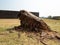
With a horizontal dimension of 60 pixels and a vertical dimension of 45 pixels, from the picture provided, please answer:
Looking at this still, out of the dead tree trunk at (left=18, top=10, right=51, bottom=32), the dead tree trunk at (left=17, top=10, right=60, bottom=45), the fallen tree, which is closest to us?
the fallen tree

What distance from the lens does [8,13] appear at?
16375 millimetres

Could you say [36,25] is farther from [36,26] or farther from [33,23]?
[33,23]

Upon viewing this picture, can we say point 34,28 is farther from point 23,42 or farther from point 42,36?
point 23,42

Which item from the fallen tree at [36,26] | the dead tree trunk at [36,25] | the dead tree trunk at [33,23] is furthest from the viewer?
the dead tree trunk at [33,23]

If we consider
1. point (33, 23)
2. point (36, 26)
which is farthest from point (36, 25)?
point (33, 23)

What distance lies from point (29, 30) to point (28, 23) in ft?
1.52

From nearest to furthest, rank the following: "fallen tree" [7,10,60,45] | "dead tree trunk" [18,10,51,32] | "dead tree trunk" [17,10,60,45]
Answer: "fallen tree" [7,10,60,45]
"dead tree trunk" [17,10,60,45]
"dead tree trunk" [18,10,51,32]

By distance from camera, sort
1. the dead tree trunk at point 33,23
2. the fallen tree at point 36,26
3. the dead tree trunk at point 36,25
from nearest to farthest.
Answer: the fallen tree at point 36,26 → the dead tree trunk at point 36,25 → the dead tree trunk at point 33,23

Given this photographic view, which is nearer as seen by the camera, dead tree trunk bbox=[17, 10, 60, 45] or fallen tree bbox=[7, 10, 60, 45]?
fallen tree bbox=[7, 10, 60, 45]

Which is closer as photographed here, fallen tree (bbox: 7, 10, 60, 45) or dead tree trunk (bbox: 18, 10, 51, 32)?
fallen tree (bbox: 7, 10, 60, 45)

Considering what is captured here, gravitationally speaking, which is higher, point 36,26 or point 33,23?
point 33,23

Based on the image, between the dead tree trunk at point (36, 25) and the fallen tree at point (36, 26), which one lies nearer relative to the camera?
the fallen tree at point (36, 26)

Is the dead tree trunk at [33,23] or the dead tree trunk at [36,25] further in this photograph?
the dead tree trunk at [33,23]

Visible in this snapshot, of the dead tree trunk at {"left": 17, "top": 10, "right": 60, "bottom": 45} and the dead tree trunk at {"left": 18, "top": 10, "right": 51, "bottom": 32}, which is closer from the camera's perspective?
the dead tree trunk at {"left": 17, "top": 10, "right": 60, "bottom": 45}
